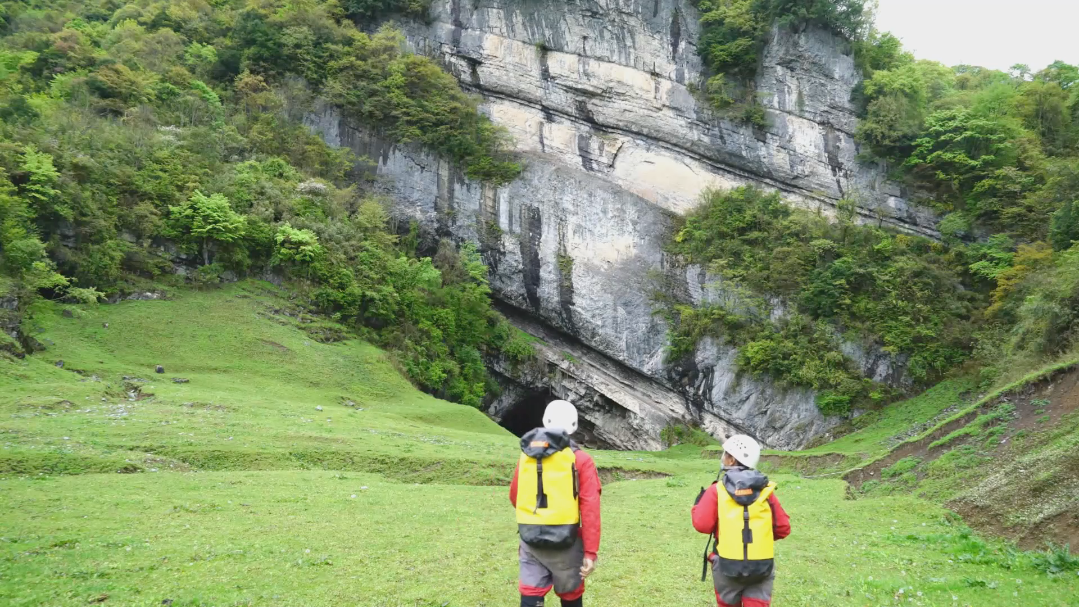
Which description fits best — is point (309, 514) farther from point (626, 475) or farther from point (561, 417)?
point (626, 475)

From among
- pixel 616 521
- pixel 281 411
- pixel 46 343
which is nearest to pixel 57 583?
pixel 616 521

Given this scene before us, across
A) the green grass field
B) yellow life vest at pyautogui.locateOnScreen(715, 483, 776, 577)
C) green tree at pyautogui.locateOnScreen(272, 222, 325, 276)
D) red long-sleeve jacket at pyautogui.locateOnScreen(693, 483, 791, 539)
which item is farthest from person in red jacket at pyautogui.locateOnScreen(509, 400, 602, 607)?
green tree at pyautogui.locateOnScreen(272, 222, 325, 276)

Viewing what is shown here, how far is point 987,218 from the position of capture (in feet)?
119

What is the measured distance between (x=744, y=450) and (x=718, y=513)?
56 cm

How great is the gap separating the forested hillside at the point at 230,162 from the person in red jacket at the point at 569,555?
75.8 ft

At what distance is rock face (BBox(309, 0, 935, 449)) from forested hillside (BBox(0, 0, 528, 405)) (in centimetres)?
251

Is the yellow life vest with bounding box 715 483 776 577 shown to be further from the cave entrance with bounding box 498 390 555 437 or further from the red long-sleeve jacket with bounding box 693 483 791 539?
the cave entrance with bounding box 498 390 555 437

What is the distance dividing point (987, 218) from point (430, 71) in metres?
34.7

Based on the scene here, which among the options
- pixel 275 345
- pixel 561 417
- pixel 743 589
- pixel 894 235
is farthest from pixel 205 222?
pixel 894 235

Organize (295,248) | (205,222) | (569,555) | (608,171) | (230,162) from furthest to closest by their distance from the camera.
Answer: (608,171) < (230,162) < (295,248) < (205,222) < (569,555)

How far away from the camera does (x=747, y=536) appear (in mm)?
5164

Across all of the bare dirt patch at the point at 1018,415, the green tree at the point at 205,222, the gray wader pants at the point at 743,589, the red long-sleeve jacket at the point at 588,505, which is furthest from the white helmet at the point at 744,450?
the green tree at the point at 205,222

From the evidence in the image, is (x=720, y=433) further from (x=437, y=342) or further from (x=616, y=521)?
(x=616, y=521)

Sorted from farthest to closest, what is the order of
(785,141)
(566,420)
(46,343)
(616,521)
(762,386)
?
1. (785,141)
2. (762,386)
3. (46,343)
4. (616,521)
5. (566,420)
